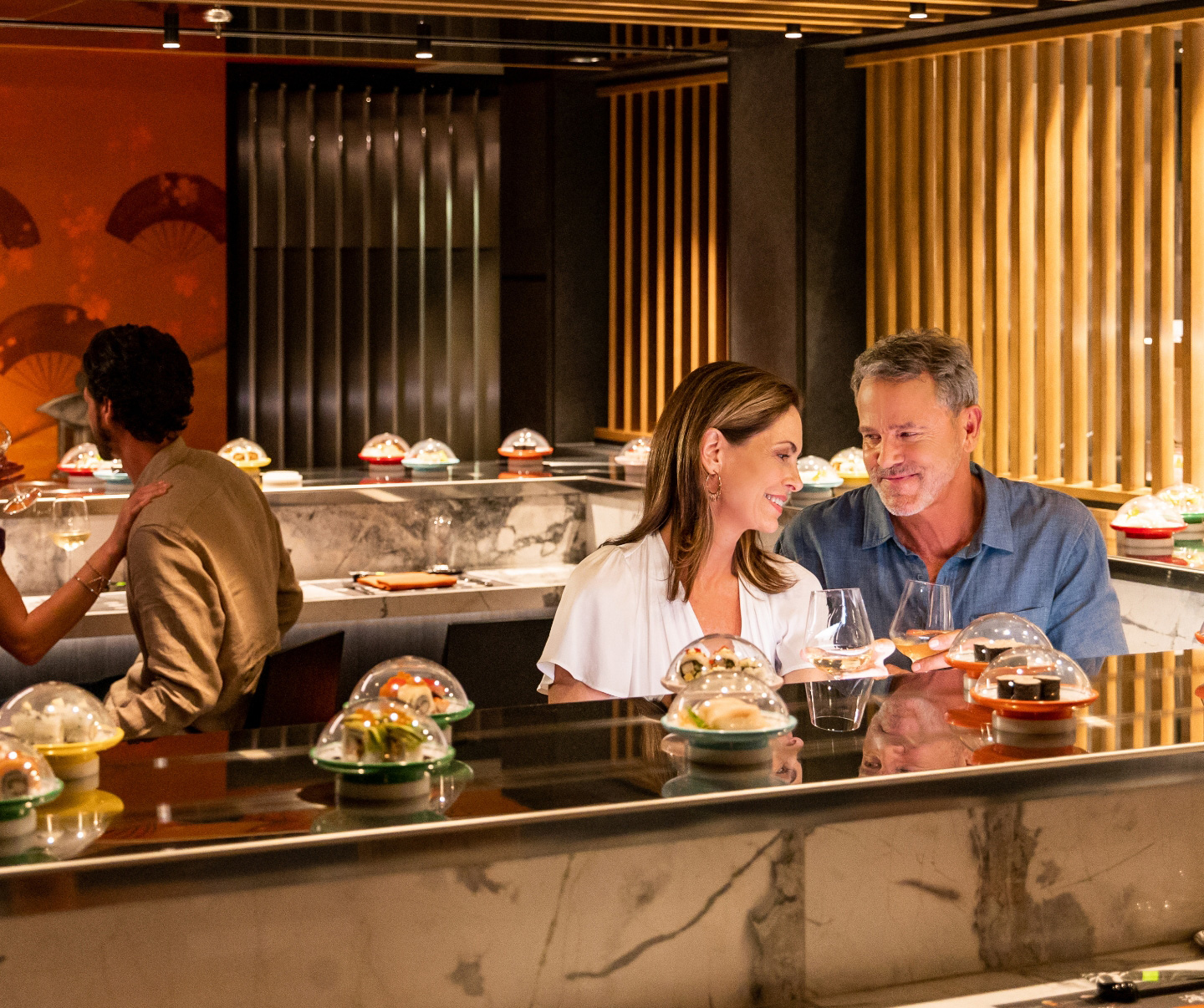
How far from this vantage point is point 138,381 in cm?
321

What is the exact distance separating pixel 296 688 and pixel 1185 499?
2.83 meters

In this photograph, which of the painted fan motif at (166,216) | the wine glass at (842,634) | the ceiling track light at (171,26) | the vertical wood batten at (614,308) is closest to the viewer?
the wine glass at (842,634)

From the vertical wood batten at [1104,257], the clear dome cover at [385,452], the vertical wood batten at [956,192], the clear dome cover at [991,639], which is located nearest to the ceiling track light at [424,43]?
the clear dome cover at [385,452]

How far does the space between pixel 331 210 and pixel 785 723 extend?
690 cm

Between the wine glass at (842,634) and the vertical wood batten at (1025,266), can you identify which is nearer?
the wine glass at (842,634)

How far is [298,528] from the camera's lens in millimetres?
5410

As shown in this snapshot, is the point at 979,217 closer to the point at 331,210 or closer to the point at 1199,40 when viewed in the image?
the point at 1199,40

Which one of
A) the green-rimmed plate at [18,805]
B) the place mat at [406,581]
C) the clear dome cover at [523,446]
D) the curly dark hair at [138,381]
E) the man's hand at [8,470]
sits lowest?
the place mat at [406,581]

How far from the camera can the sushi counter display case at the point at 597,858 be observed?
1.54m

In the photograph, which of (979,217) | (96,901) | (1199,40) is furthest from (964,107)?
(96,901)

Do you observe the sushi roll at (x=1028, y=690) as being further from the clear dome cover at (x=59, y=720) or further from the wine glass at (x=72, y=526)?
the wine glass at (x=72, y=526)

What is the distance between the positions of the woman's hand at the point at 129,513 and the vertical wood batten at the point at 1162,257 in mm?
3609

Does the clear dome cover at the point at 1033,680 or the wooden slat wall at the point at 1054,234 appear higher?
the wooden slat wall at the point at 1054,234

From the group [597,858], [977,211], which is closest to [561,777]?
[597,858]
